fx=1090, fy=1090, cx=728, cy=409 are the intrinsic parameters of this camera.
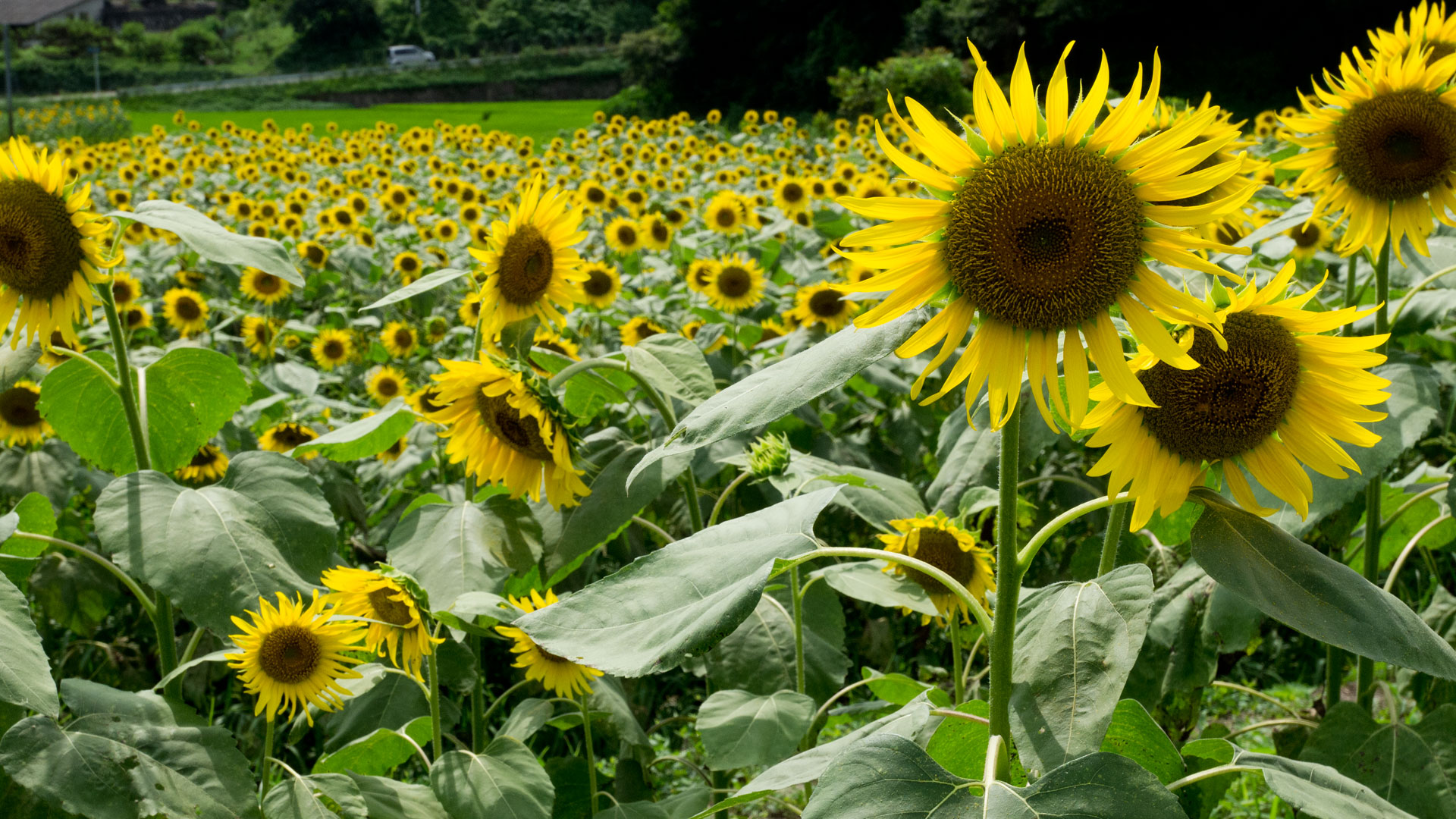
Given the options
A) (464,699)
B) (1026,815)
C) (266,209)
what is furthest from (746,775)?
(266,209)

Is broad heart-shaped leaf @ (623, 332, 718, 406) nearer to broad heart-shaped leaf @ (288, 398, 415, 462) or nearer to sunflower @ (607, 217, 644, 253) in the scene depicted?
broad heart-shaped leaf @ (288, 398, 415, 462)

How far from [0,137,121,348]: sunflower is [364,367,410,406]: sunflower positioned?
2.71m

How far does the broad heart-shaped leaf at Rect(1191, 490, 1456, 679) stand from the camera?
1.06m

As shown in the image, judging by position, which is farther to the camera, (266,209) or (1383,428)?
(266,209)

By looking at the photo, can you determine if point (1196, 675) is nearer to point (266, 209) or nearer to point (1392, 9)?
point (266, 209)

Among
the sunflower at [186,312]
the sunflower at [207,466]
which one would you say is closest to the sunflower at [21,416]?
the sunflower at [207,466]

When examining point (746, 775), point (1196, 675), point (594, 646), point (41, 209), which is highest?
point (41, 209)

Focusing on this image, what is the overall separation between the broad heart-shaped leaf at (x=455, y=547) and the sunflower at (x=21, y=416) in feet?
6.41

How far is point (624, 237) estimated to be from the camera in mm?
6496

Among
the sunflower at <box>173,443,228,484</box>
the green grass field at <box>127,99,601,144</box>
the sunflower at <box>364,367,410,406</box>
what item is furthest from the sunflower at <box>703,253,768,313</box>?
the green grass field at <box>127,99,601,144</box>

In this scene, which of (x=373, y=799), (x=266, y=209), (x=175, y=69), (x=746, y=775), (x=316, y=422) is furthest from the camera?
(x=175, y=69)

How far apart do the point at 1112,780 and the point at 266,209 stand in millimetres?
7890

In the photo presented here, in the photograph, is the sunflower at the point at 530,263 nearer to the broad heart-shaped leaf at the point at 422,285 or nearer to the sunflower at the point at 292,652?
the broad heart-shaped leaf at the point at 422,285

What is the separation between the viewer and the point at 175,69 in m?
62.3
